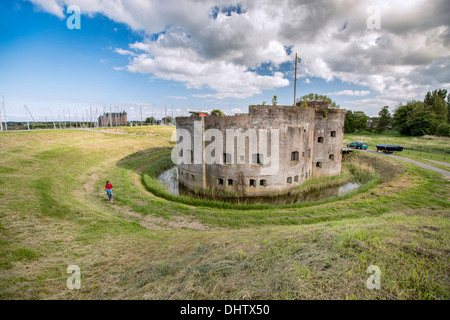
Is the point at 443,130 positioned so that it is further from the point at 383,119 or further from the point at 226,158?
the point at 226,158

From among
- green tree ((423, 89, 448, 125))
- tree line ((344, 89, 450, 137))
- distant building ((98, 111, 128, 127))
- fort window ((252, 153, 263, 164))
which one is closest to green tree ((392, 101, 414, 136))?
tree line ((344, 89, 450, 137))

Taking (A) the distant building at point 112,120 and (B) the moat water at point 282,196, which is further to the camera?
(A) the distant building at point 112,120

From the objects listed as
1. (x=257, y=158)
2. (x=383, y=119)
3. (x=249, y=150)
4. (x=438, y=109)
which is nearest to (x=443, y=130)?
(x=438, y=109)

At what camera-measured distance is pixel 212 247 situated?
7.08m

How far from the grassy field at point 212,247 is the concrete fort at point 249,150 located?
156 inches

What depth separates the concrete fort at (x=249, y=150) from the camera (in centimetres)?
1811

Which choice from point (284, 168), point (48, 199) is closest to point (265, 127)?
point (284, 168)

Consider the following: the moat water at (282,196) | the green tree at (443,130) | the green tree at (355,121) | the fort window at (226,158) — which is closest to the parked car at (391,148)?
the moat water at (282,196)

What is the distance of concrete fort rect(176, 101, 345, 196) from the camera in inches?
713

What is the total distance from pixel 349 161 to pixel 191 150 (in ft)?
88.4

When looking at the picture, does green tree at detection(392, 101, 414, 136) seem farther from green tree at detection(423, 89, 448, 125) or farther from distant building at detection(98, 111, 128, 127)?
distant building at detection(98, 111, 128, 127)

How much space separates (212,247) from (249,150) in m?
12.1

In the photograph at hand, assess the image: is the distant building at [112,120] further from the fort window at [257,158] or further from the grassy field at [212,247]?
the fort window at [257,158]

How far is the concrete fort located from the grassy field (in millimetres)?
3950
